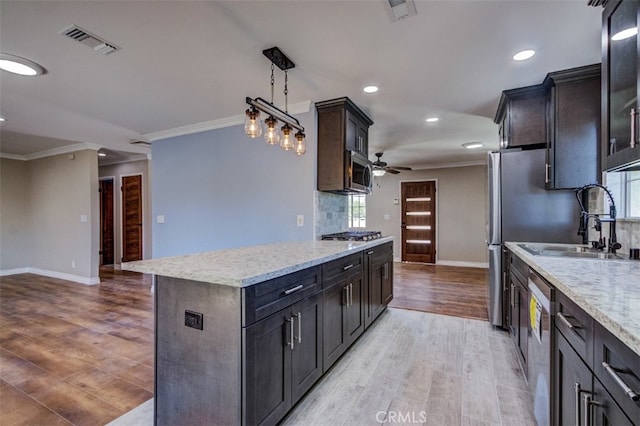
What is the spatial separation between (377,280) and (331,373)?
1.21 metres

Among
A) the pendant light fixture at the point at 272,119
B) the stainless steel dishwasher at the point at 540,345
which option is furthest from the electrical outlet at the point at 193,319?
the stainless steel dishwasher at the point at 540,345

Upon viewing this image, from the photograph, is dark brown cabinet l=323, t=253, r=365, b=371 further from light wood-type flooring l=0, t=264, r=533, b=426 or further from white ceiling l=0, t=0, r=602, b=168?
white ceiling l=0, t=0, r=602, b=168

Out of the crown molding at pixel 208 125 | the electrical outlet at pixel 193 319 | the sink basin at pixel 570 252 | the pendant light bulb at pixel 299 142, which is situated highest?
the crown molding at pixel 208 125

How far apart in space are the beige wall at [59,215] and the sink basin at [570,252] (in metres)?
6.47

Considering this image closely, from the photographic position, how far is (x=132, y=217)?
6.60 metres

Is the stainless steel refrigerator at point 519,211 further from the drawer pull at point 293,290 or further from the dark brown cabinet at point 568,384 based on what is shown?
the drawer pull at point 293,290

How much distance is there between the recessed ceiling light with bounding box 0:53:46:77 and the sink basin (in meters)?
4.04

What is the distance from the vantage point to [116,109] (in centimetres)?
345

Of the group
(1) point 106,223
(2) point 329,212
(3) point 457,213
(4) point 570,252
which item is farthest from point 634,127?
(1) point 106,223

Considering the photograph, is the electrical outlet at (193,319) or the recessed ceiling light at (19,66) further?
the recessed ceiling light at (19,66)

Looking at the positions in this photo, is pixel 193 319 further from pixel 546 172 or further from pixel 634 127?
pixel 546 172

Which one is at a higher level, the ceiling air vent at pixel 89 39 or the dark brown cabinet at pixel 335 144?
the ceiling air vent at pixel 89 39

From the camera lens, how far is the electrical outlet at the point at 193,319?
1471 mm

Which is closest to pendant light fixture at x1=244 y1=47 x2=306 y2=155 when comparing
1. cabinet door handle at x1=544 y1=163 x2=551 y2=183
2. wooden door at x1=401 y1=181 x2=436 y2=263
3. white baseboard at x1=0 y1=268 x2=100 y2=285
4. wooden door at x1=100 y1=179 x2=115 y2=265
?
cabinet door handle at x1=544 y1=163 x2=551 y2=183
